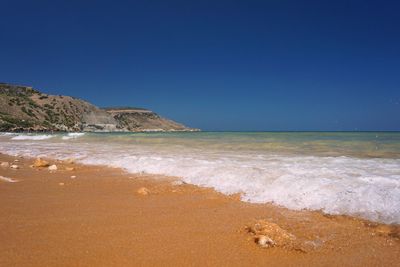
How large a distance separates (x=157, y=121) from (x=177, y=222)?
140 metres

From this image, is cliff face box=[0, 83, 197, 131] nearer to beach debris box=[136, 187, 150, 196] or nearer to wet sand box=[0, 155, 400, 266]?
beach debris box=[136, 187, 150, 196]

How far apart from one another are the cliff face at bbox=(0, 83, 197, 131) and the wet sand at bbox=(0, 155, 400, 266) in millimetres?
61617

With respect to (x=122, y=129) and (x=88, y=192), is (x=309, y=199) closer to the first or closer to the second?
(x=88, y=192)

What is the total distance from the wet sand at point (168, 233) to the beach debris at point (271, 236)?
0.04 m

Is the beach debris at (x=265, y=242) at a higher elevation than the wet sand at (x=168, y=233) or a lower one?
higher

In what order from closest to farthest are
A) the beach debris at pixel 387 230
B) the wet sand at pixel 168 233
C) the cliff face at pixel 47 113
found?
1. the wet sand at pixel 168 233
2. the beach debris at pixel 387 230
3. the cliff face at pixel 47 113

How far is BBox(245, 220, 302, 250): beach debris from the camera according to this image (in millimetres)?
2699

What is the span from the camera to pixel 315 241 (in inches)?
111

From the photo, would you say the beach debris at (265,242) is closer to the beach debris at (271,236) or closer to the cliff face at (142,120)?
the beach debris at (271,236)

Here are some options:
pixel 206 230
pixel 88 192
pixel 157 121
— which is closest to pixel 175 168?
pixel 88 192

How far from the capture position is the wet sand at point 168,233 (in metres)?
2.46

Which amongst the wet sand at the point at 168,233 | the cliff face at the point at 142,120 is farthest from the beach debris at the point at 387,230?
the cliff face at the point at 142,120

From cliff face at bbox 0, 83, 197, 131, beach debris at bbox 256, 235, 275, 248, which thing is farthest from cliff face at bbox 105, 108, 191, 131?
beach debris at bbox 256, 235, 275, 248

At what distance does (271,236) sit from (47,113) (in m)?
86.8
